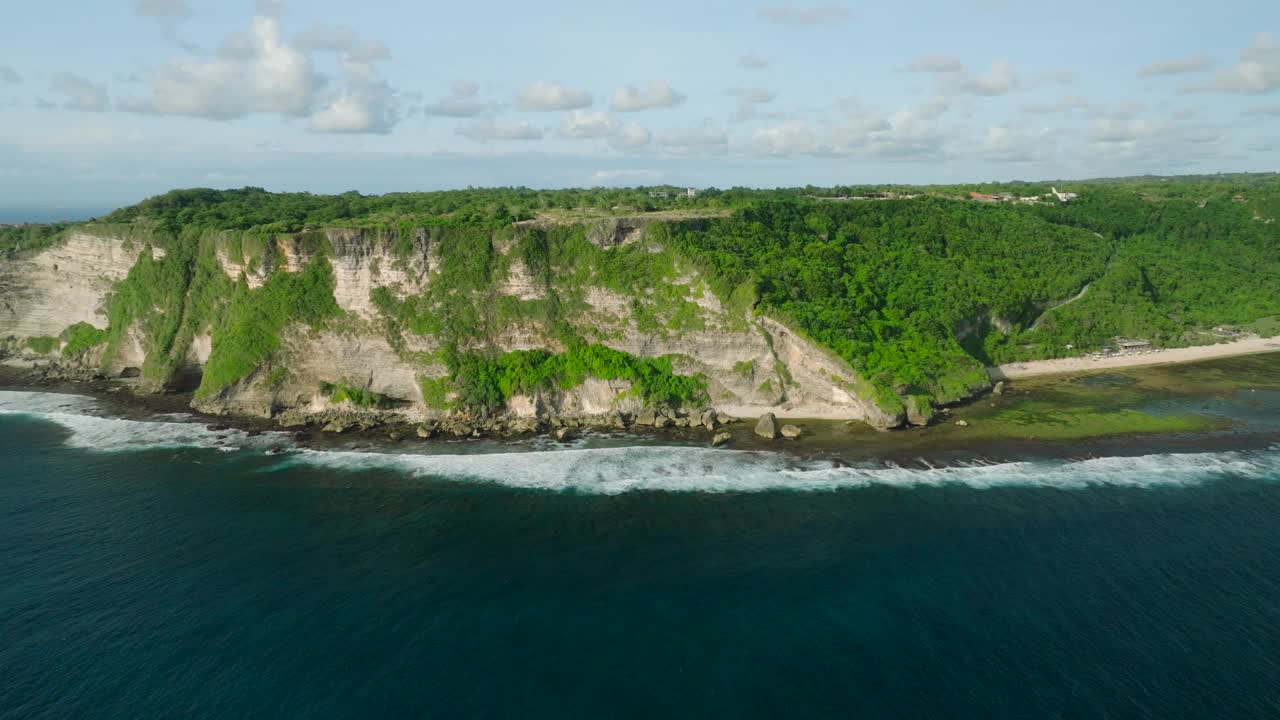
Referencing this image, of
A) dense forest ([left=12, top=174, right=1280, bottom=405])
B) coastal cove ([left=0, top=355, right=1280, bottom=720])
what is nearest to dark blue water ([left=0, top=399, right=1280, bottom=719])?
coastal cove ([left=0, top=355, right=1280, bottom=720])

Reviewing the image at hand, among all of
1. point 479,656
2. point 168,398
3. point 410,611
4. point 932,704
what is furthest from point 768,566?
point 168,398

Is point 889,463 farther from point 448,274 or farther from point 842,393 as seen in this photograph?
point 448,274

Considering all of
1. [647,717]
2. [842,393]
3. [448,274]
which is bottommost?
[647,717]

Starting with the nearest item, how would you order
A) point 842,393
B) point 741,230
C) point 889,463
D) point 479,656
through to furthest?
point 479,656, point 889,463, point 842,393, point 741,230

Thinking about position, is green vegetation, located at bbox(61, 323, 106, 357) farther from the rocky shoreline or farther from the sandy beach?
the sandy beach

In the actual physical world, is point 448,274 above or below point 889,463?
above

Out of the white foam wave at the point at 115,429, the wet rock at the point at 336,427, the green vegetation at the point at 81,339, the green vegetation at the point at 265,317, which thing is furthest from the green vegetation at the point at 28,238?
the wet rock at the point at 336,427

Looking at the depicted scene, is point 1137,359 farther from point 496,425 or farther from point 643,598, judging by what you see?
point 496,425
